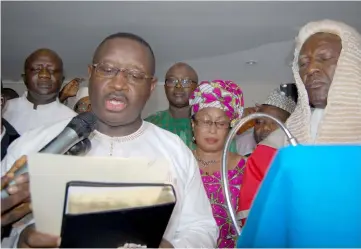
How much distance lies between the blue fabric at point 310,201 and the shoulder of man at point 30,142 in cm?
80

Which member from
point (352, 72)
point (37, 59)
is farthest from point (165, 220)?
point (37, 59)

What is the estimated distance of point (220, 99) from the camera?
2.34 meters

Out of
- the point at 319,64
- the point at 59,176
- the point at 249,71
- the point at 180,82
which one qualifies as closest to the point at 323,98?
the point at 319,64

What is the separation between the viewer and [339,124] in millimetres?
1686

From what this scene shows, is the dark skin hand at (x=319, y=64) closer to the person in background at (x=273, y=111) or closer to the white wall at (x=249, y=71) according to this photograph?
the person in background at (x=273, y=111)

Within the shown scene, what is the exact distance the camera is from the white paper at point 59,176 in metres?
0.88

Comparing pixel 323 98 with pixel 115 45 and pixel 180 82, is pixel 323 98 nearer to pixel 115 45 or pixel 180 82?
pixel 115 45

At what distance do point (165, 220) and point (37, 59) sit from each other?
251 centimetres

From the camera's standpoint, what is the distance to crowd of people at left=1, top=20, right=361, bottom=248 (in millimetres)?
1364

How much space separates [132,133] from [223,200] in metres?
0.71

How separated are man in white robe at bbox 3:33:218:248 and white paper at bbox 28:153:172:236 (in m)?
0.50

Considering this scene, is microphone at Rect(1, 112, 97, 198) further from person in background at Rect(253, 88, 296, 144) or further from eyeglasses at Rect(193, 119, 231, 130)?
person in background at Rect(253, 88, 296, 144)

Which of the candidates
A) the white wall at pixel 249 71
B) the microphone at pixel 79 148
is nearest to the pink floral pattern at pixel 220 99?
the microphone at pixel 79 148

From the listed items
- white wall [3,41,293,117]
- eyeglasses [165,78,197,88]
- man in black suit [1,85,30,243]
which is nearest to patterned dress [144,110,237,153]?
eyeglasses [165,78,197,88]
